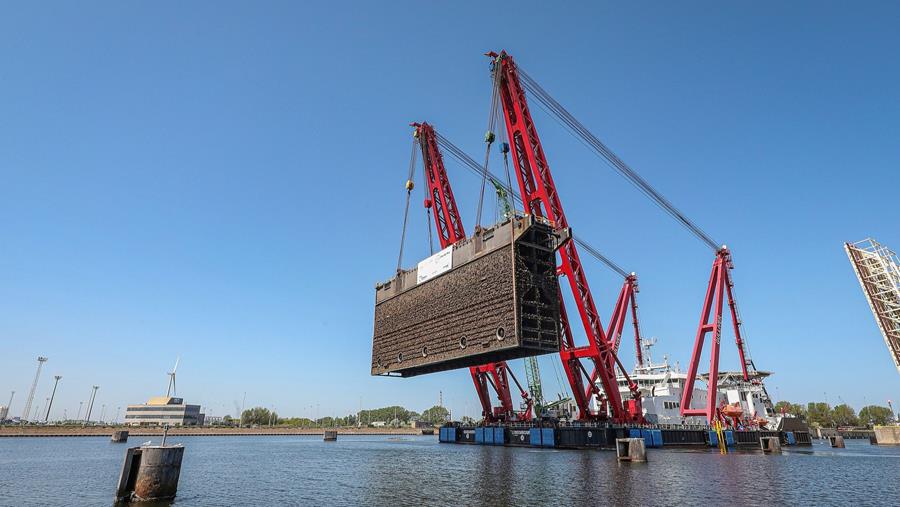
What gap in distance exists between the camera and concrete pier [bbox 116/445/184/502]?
1872 cm

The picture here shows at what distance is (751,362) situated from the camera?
59.7 m

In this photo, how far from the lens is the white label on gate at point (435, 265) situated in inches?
1561

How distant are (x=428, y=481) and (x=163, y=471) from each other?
12.7 metres

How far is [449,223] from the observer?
187ft

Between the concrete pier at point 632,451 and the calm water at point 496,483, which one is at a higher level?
the concrete pier at point 632,451

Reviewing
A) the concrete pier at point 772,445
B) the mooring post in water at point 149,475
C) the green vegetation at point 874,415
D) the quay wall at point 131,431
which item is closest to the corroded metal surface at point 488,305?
the mooring post in water at point 149,475

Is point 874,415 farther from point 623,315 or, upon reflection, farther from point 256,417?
point 256,417

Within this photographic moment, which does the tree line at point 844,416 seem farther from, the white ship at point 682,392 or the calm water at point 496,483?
the calm water at point 496,483

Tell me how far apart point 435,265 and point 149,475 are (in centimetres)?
2560

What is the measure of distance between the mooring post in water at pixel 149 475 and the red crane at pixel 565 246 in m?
33.2

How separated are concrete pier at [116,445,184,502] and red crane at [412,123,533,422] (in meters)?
38.8

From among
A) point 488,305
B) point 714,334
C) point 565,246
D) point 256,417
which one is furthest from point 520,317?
point 256,417

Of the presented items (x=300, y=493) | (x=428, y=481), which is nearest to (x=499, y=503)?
(x=428, y=481)

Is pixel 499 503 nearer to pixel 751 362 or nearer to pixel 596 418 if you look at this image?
pixel 596 418
